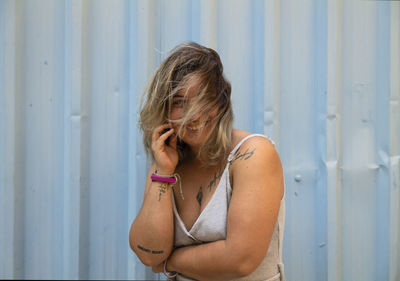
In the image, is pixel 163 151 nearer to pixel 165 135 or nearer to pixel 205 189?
pixel 165 135

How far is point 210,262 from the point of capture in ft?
4.48

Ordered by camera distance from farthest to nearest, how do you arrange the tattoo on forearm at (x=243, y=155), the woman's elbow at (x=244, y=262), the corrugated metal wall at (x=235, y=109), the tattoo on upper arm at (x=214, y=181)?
the corrugated metal wall at (x=235, y=109) → the tattoo on upper arm at (x=214, y=181) → the tattoo on forearm at (x=243, y=155) → the woman's elbow at (x=244, y=262)

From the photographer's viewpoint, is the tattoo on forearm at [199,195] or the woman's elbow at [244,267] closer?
the woman's elbow at [244,267]

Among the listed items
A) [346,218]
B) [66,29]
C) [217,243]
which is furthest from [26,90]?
[346,218]

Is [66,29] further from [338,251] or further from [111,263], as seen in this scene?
[338,251]

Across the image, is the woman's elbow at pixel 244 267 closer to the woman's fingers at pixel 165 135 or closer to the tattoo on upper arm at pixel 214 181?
the tattoo on upper arm at pixel 214 181

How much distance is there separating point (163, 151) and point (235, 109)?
2.45 ft

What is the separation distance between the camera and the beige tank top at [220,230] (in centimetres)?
144

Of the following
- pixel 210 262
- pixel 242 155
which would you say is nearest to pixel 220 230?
pixel 210 262

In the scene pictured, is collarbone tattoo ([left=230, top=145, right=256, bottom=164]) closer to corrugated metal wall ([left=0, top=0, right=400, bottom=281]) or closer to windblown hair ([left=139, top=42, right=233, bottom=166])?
windblown hair ([left=139, top=42, right=233, bottom=166])

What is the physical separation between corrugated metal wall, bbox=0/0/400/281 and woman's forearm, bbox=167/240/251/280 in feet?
2.54

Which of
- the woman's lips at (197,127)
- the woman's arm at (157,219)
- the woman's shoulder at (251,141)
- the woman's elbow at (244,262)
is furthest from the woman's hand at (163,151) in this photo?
the woman's elbow at (244,262)

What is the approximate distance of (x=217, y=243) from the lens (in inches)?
54.2

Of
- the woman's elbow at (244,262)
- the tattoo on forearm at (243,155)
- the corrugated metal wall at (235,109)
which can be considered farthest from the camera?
the corrugated metal wall at (235,109)
